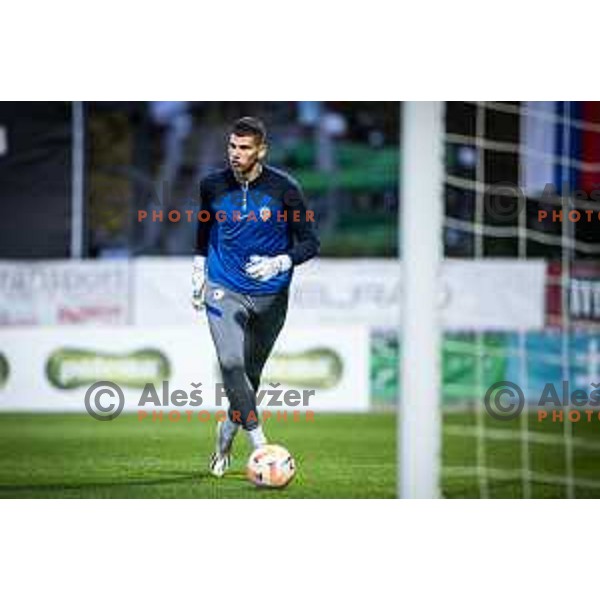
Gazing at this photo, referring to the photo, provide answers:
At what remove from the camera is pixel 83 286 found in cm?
785

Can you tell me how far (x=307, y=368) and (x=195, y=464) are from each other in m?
0.76

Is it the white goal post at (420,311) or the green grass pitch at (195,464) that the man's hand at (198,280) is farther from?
the white goal post at (420,311)

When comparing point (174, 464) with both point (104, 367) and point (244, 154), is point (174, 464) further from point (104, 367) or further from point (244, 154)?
point (244, 154)

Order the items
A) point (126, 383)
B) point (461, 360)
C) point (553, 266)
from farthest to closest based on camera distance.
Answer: point (461, 360)
point (553, 266)
point (126, 383)

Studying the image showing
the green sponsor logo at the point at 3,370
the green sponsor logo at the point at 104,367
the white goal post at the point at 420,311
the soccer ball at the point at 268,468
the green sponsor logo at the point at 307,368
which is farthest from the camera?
the green sponsor logo at the point at 3,370

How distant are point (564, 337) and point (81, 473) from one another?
113 inches

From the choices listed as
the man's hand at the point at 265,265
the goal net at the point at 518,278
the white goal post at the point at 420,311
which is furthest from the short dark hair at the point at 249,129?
the white goal post at the point at 420,311

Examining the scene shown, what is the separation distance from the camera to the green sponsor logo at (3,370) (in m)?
6.41

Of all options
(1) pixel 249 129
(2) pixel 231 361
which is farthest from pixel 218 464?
(1) pixel 249 129

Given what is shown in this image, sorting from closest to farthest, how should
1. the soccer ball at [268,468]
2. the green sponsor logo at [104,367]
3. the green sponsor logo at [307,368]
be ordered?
the soccer ball at [268,468] → the green sponsor logo at [307,368] → the green sponsor logo at [104,367]

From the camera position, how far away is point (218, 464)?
5582mm

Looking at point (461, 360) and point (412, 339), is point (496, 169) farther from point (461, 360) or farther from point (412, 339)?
point (461, 360)
